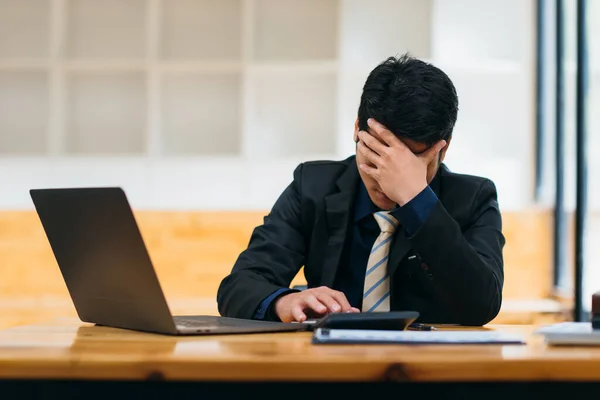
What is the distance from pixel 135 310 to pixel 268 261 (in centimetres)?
63

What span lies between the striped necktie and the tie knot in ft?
0.04

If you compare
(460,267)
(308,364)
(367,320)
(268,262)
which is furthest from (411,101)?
(308,364)

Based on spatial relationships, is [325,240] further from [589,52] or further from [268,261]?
[589,52]

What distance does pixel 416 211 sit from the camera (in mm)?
1673

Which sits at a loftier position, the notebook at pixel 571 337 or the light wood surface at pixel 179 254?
the notebook at pixel 571 337

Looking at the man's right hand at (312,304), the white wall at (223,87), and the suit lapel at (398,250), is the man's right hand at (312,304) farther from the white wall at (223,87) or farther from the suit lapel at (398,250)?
the white wall at (223,87)

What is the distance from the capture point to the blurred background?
14.5ft

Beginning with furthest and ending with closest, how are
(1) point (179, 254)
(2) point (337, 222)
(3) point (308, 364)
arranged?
(1) point (179, 254), (2) point (337, 222), (3) point (308, 364)

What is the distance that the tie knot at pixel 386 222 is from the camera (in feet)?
6.28

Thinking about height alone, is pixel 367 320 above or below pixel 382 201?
below

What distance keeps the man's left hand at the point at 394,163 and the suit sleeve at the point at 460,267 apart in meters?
0.10

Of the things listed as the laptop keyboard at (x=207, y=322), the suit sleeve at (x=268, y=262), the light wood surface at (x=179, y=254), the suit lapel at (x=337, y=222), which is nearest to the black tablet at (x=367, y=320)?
the laptop keyboard at (x=207, y=322)

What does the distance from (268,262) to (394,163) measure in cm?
→ 40

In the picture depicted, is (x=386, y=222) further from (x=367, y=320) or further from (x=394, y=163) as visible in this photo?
(x=367, y=320)
